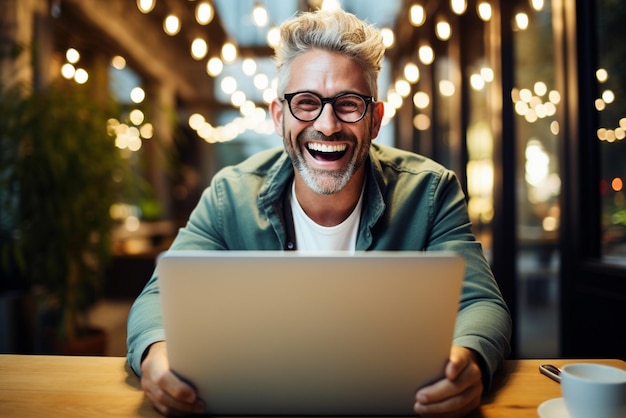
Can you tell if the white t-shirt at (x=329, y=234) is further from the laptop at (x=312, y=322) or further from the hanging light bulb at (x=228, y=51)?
the hanging light bulb at (x=228, y=51)

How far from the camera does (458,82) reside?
5387mm

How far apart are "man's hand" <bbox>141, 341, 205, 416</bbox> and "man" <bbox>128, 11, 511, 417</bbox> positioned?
387 millimetres

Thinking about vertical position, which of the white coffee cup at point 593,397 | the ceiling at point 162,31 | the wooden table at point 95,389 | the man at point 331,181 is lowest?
the wooden table at point 95,389

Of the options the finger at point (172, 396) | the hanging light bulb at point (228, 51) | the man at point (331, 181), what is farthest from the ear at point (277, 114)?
the hanging light bulb at point (228, 51)

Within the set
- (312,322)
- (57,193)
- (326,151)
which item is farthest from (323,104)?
(57,193)

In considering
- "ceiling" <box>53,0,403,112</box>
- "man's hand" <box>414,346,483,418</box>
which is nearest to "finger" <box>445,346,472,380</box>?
"man's hand" <box>414,346,483,418</box>

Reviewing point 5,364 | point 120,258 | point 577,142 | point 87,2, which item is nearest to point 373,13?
point 87,2

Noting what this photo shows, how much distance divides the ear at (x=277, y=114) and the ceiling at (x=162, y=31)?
10.8ft

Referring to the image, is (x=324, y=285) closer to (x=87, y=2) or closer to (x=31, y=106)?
(x=31, y=106)

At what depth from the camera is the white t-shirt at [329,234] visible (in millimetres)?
1540

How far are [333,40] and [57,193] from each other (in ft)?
7.71

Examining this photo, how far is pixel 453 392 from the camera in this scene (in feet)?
2.72

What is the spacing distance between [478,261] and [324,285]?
664 mm

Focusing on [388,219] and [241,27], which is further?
[241,27]
